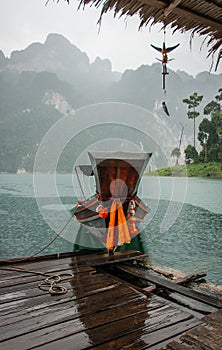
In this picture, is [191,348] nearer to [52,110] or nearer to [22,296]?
[22,296]

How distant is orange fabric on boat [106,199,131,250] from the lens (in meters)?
6.00

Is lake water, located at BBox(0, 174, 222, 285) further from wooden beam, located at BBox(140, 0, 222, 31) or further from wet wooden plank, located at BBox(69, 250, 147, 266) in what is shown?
wooden beam, located at BBox(140, 0, 222, 31)

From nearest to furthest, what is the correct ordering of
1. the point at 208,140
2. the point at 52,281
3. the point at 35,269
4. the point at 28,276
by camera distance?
1. the point at 52,281
2. the point at 28,276
3. the point at 35,269
4. the point at 208,140

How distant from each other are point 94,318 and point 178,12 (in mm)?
2701

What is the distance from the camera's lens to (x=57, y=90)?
127m

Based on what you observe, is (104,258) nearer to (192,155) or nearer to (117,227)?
(117,227)

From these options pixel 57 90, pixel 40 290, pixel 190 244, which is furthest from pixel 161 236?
pixel 57 90

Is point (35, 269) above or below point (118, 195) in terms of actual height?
below

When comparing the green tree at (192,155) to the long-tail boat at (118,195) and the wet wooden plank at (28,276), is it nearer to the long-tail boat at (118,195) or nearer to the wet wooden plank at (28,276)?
the long-tail boat at (118,195)

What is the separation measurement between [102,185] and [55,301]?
13.0 feet

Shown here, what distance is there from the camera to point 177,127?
103 meters

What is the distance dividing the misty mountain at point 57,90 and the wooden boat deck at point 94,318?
7964cm

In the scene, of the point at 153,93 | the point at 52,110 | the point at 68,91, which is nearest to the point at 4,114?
the point at 52,110

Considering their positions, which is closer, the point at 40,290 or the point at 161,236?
the point at 40,290
